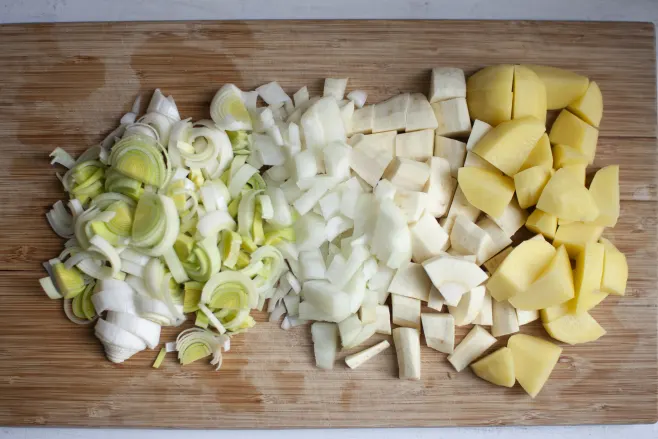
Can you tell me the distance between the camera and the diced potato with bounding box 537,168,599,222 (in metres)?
2.16

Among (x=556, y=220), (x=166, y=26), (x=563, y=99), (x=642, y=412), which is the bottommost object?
(x=642, y=412)

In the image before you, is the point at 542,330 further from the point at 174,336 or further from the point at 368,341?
the point at 174,336

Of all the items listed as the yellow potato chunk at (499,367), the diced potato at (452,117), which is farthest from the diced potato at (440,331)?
the diced potato at (452,117)

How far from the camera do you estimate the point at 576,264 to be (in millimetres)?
2258

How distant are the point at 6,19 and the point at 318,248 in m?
1.53

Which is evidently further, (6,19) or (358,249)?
(6,19)

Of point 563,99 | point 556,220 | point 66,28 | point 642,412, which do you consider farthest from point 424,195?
point 66,28

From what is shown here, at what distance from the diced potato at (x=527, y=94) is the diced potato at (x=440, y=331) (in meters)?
0.79

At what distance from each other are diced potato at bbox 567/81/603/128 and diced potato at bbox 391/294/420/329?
940 millimetres

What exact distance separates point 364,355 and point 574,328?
79cm

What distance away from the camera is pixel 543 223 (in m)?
2.22

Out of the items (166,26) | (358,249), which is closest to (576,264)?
(358,249)

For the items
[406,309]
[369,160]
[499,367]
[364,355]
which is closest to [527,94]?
[369,160]

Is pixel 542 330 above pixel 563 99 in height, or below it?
below
